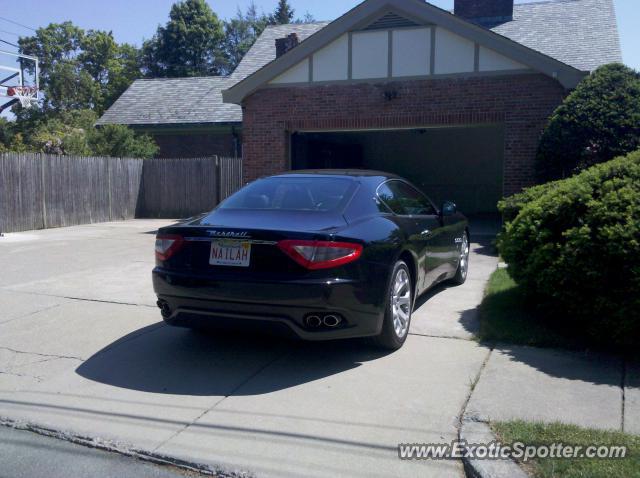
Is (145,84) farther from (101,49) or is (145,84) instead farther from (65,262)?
(101,49)

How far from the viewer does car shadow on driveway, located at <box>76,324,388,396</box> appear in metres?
4.80

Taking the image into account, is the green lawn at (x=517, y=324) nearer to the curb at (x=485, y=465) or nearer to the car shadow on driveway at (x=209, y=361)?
the car shadow on driveway at (x=209, y=361)

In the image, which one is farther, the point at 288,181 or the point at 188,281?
the point at 288,181

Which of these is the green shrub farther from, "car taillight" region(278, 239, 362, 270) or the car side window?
"car taillight" region(278, 239, 362, 270)

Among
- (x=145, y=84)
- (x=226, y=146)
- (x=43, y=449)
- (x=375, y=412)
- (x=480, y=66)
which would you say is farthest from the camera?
(x=145, y=84)

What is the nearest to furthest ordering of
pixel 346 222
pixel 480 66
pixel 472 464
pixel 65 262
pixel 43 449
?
1. pixel 472 464
2. pixel 43 449
3. pixel 346 222
4. pixel 65 262
5. pixel 480 66

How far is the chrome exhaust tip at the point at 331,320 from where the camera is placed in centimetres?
481

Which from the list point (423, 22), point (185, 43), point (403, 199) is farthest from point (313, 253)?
point (185, 43)

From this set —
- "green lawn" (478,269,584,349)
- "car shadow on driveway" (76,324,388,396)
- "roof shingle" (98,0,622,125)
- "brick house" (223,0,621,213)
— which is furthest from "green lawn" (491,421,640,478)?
"roof shingle" (98,0,622,125)

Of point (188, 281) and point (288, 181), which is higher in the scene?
point (288, 181)

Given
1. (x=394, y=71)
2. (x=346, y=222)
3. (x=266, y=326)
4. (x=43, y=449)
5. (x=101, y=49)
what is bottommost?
(x=43, y=449)

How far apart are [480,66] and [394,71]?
186 centimetres

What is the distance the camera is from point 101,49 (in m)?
55.8

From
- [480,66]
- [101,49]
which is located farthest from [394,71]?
[101,49]
